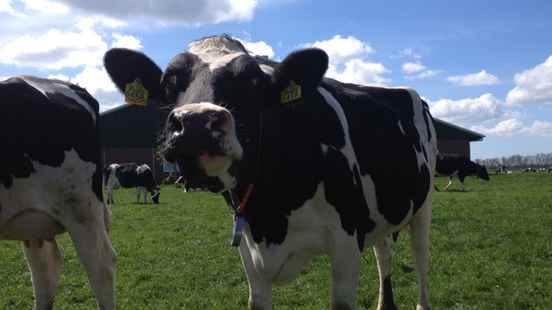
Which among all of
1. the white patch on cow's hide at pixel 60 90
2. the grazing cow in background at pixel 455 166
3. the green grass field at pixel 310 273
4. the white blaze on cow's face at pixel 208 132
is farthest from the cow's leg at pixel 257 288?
the grazing cow in background at pixel 455 166

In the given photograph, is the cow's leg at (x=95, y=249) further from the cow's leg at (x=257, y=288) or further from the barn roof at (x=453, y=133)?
the barn roof at (x=453, y=133)

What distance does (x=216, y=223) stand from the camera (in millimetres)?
13562

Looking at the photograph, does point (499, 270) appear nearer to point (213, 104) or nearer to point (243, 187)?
point (243, 187)

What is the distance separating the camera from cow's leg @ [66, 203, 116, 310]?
13.1 ft

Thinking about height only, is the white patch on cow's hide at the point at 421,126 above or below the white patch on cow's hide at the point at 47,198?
above

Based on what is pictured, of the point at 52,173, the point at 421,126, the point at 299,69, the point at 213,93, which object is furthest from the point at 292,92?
the point at 421,126

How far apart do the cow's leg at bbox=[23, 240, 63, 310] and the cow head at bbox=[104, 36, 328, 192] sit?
67.5 inches

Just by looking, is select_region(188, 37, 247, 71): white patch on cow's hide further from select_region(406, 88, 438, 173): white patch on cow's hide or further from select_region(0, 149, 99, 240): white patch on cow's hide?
select_region(406, 88, 438, 173): white patch on cow's hide

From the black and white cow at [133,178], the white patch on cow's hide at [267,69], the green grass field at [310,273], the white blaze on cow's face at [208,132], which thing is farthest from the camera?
the black and white cow at [133,178]

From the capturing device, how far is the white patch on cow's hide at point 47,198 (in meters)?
3.81

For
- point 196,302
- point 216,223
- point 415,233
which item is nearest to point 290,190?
point 415,233

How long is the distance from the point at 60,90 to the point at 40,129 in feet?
1.53

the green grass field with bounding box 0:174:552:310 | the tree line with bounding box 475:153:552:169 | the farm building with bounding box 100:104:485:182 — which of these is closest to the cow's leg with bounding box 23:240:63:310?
the green grass field with bounding box 0:174:552:310

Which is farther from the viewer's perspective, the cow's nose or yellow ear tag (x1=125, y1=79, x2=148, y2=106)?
yellow ear tag (x1=125, y1=79, x2=148, y2=106)
